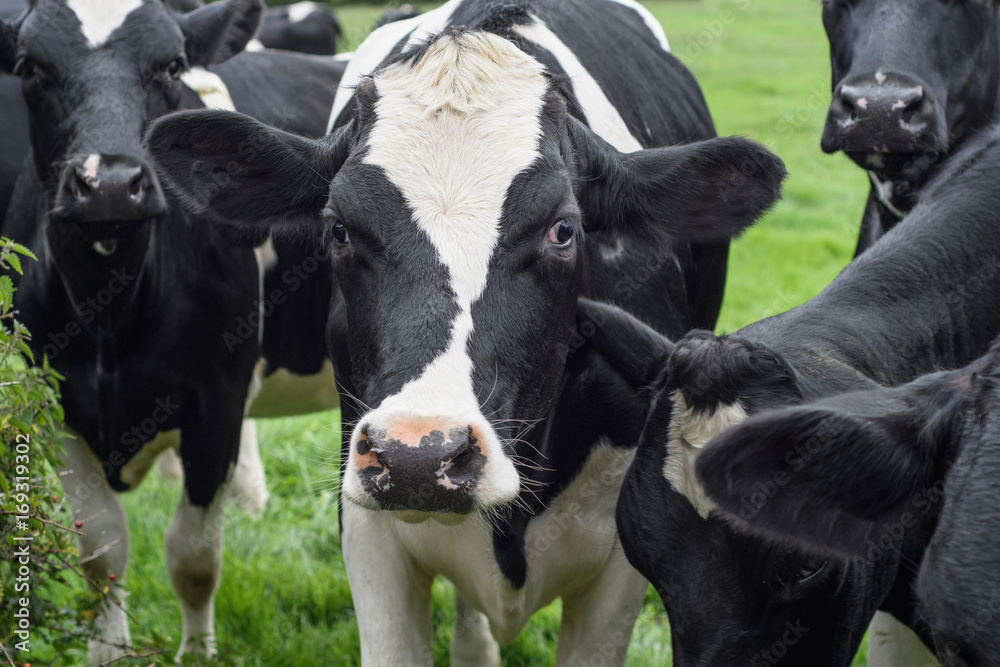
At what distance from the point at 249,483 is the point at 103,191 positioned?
2551mm

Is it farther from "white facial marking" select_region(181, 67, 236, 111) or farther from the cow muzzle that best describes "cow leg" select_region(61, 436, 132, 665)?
the cow muzzle

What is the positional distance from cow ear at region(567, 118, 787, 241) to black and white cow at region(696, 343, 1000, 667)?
968 millimetres

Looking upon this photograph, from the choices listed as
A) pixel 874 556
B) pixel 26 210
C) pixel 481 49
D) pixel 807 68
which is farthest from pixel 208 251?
pixel 807 68

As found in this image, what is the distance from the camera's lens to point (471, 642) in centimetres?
416

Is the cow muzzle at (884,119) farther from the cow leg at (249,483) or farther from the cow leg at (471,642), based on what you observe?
the cow leg at (249,483)

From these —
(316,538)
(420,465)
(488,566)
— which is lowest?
(316,538)

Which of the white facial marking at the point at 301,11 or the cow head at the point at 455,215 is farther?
the white facial marking at the point at 301,11

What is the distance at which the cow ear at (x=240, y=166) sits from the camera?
3100mm

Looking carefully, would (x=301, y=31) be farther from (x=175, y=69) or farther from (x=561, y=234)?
(x=561, y=234)

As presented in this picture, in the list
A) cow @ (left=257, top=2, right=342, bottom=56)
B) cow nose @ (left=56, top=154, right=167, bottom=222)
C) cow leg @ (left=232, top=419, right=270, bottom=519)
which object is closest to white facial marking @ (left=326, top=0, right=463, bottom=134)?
cow nose @ (left=56, top=154, right=167, bottom=222)

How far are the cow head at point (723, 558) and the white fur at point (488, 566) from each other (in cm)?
68

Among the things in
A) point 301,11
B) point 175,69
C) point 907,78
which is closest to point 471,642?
point 175,69

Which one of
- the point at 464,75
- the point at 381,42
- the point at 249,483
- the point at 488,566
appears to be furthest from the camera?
the point at 249,483

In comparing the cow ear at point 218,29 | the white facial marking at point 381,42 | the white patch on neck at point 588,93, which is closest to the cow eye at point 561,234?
the white patch on neck at point 588,93
